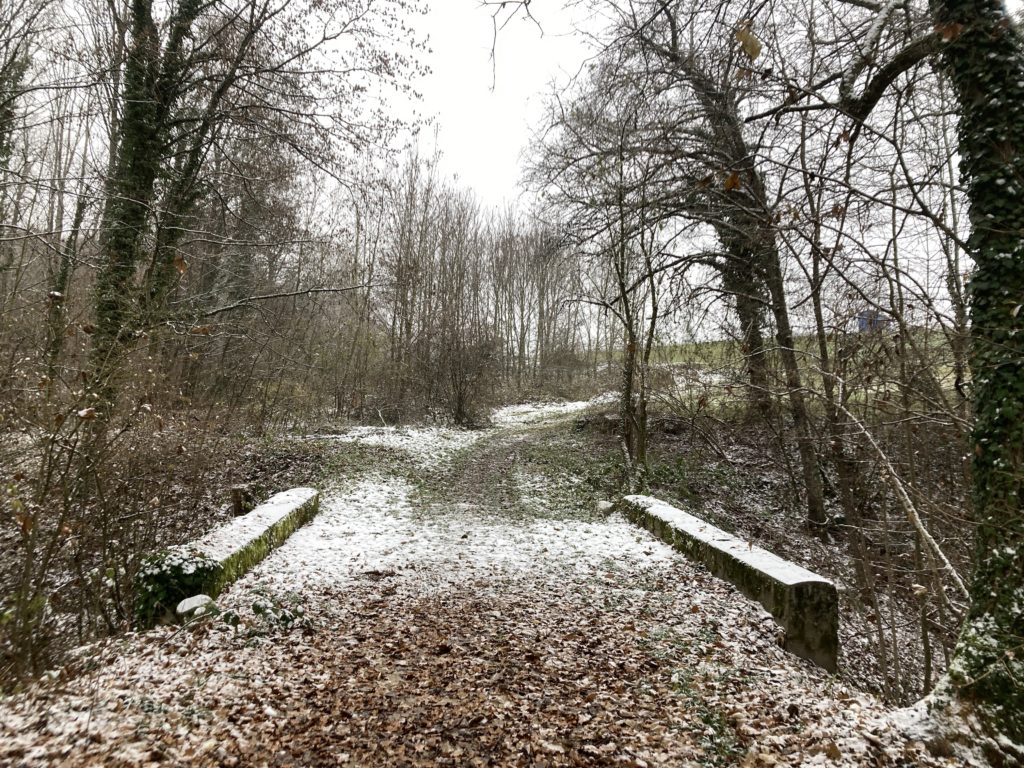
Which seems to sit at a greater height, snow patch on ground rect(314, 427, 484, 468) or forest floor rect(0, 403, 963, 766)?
snow patch on ground rect(314, 427, 484, 468)

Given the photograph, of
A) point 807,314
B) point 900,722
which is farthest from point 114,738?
point 807,314

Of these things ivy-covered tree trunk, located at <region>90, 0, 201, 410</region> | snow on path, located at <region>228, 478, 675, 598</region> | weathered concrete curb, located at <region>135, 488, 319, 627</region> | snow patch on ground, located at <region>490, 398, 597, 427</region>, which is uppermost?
ivy-covered tree trunk, located at <region>90, 0, 201, 410</region>

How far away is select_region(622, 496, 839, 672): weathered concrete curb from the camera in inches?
159

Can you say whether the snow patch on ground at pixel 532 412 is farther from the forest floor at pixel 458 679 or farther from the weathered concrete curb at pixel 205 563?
Answer: the forest floor at pixel 458 679

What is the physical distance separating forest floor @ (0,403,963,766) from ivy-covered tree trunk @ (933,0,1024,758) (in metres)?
0.68

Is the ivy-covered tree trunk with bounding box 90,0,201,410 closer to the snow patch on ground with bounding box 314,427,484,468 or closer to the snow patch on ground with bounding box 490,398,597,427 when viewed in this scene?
the snow patch on ground with bounding box 314,427,484,468

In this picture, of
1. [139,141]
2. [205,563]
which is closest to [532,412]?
[139,141]

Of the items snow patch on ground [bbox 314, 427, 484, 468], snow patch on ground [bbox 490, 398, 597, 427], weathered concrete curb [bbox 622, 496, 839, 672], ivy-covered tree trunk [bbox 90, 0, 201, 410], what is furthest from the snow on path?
snow patch on ground [bbox 490, 398, 597, 427]

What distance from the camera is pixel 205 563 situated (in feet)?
14.2

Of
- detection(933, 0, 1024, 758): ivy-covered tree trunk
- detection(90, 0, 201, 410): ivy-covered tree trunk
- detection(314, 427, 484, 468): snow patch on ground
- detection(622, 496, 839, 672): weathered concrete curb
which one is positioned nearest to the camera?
detection(933, 0, 1024, 758): ivy-covered tree trunk

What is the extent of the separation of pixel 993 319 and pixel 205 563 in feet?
19.1

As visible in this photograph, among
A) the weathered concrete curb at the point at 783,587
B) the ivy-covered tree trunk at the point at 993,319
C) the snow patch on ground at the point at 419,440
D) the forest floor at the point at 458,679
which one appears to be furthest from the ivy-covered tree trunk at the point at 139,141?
the ivy-covered tree trunk at the point at 993,319

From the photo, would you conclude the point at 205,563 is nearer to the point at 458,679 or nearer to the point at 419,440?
the point at 458,679

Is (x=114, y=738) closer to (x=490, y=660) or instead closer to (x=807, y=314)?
(x=490, y=660)
